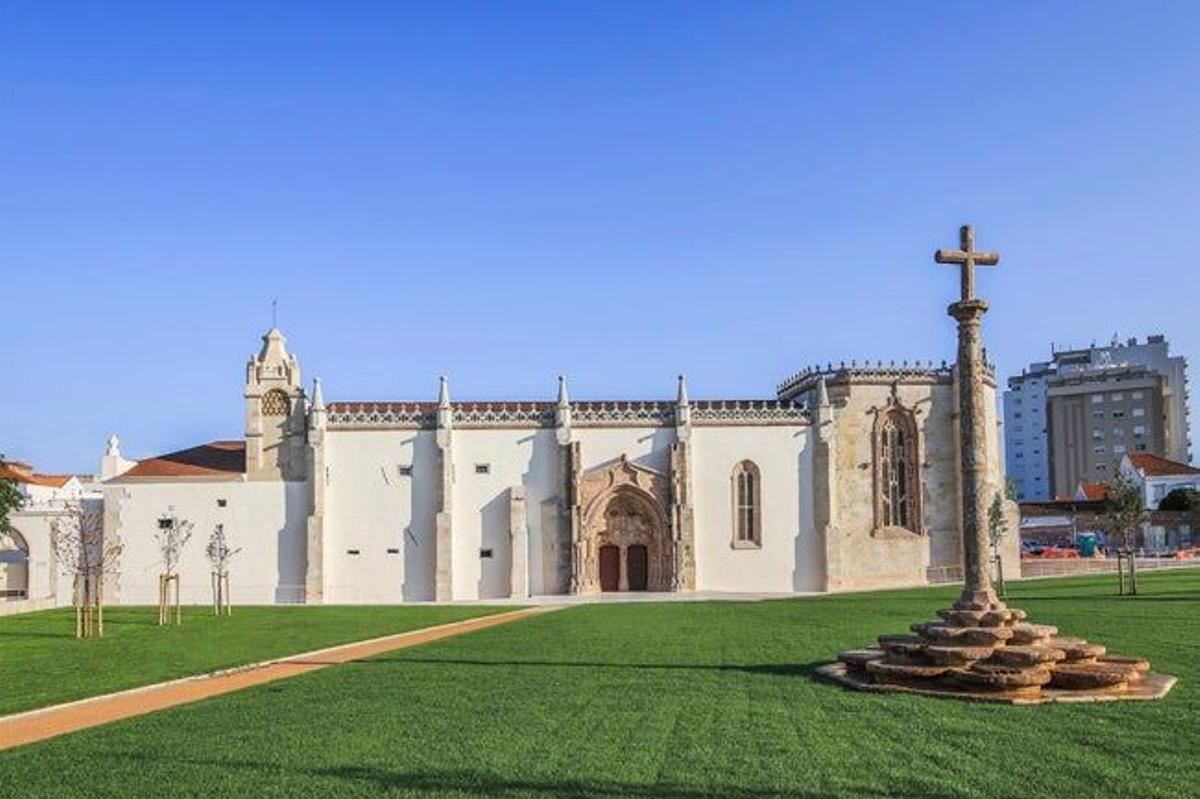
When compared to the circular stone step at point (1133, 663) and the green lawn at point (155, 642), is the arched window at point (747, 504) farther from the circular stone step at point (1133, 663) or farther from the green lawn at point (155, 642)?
the circular stone step at point (1133, 663)

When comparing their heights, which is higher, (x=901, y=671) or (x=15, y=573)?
(x=901, y=671)

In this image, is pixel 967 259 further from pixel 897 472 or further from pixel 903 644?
pixel 897 472

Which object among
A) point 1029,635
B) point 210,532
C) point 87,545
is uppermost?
point 210,532

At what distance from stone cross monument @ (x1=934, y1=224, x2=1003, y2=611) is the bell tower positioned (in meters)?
35.6

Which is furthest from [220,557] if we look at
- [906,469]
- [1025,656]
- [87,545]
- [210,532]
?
[1025,656]

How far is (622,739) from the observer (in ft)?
40.5

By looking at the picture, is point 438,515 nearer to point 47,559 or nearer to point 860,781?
point 47,559

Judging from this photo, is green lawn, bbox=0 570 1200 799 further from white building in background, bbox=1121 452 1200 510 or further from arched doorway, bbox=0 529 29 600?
white building in background, bbox=1121 452 1200 510

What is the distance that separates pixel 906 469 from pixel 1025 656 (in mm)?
37204

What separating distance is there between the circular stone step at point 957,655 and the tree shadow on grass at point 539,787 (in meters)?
6.57

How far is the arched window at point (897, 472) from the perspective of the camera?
5128cm

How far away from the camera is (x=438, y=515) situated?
49.0m

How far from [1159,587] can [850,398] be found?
54.4 ft

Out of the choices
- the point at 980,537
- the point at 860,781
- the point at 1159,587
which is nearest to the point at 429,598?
the point at 1159,587
